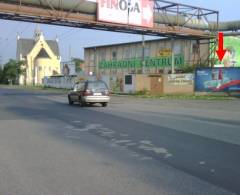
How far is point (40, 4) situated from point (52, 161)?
28.1 meters

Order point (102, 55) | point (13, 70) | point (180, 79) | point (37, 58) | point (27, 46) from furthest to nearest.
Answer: point (27, 46) < point (37, 58) < point (13, 70) < point (102, 55) < point (180, 79)

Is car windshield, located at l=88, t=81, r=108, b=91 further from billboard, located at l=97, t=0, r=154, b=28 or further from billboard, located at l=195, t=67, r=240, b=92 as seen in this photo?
billboard, located at l=195, t=67, r=240, b=92

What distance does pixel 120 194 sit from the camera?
244 inches

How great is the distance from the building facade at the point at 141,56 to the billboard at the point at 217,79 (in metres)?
17.7

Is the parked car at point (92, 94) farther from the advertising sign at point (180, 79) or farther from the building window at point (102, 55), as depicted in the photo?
the building window at point (102, 55)

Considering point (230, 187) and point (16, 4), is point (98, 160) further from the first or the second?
point (16, 4)

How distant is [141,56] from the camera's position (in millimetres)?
77188

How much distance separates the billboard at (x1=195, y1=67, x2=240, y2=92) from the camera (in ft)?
133

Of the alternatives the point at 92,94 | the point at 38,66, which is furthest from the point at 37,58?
the point at 92,94

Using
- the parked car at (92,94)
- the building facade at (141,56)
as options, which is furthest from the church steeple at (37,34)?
the parked car at (92,94)

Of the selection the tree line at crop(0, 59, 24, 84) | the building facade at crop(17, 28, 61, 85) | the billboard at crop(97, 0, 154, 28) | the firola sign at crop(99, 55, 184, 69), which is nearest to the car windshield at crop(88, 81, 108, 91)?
the billboard at crop(97, 0, 154, 28)

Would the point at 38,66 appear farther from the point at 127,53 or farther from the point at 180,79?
the point at 180,79

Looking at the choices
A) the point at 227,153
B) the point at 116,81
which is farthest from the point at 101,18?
the point at 227,153

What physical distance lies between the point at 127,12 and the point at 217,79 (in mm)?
10300
